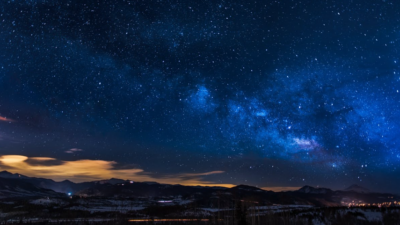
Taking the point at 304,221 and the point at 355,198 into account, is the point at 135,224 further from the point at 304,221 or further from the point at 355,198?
the point at 355,198

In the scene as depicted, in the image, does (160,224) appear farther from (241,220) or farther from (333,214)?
(333,214)

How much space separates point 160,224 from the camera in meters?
34.9

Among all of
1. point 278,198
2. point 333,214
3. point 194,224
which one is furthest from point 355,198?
point 194,224

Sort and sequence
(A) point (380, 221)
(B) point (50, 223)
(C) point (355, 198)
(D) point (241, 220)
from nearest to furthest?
(D) point (241, 220) < (A) point (380, 221) < (B) point (50, 223) < (C) point (355, 198)

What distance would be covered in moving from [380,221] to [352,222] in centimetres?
357

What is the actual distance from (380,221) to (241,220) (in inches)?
923

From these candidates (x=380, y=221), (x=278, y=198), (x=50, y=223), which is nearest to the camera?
(x=380, y=221)

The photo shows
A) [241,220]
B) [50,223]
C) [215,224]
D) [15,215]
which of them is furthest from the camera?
[15,215]

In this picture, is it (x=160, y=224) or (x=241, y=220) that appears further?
(x=160, y=224)

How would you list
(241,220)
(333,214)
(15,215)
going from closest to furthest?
(241,220) → (333,214) → (15,215)

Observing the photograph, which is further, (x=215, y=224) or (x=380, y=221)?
(x=380, y=221)

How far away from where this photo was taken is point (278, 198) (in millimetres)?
166500

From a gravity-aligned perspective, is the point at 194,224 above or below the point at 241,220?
below

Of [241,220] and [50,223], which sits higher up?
[241,220]
